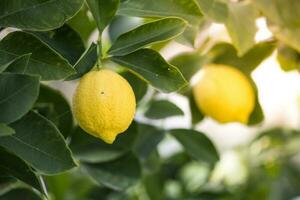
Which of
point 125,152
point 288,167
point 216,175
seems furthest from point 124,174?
point 216,175

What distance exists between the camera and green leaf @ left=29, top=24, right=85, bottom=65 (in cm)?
67

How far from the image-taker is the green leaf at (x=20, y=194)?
699 mm

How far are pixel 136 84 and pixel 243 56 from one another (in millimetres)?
220

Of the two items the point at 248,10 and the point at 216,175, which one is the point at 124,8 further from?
the point at 216,175

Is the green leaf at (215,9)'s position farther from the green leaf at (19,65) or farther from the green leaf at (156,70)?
the green leaf at (19,65)

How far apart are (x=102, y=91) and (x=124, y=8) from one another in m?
0.11

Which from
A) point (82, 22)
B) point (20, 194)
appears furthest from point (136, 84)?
point (20, 194)

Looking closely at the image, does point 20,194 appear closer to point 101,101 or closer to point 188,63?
point 101,101

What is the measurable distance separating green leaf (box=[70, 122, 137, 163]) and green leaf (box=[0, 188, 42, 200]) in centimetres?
16

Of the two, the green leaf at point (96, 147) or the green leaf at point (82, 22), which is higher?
the green leaf at point (82, 22)

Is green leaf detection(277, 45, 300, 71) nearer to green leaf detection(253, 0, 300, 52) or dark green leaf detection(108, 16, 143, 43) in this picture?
green leaf detection(253, 0, 300, 52)

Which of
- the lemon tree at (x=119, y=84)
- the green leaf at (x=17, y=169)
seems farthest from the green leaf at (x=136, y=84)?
the green leaf at (x=17, y=169)

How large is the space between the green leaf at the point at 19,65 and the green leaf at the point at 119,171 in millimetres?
300

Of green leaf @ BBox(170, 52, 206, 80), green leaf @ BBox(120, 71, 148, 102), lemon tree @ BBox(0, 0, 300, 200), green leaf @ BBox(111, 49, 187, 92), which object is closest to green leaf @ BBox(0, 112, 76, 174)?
lemon tree @ BBox(0, 0, 300, 200)
